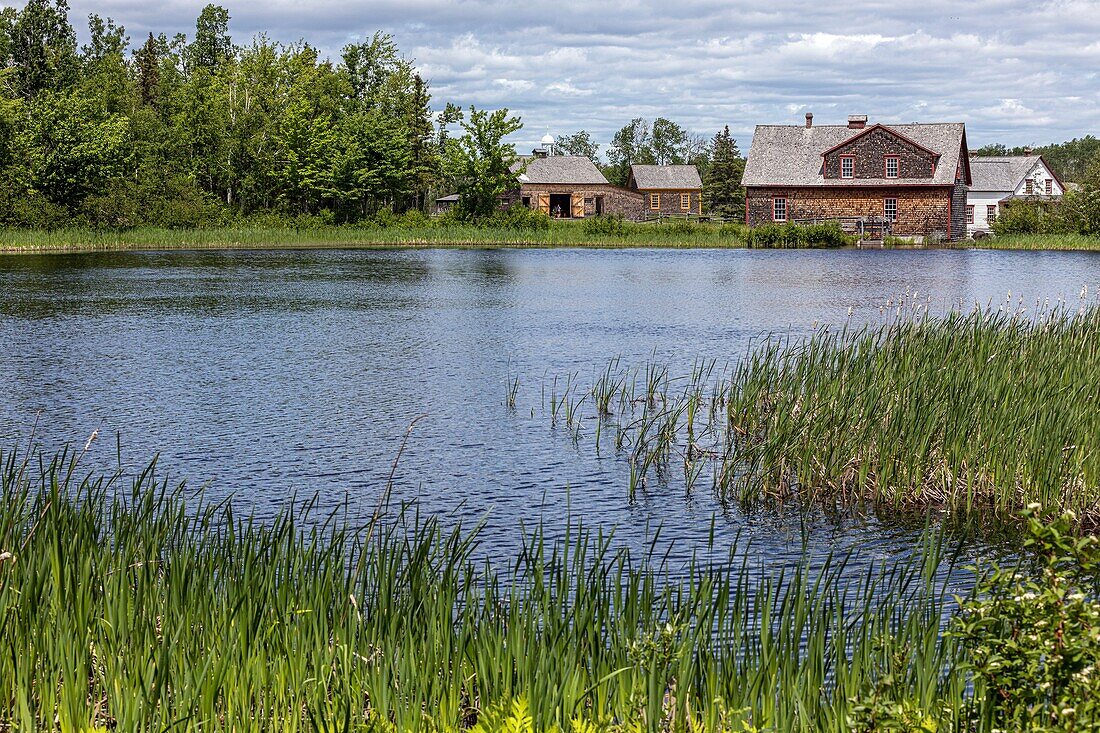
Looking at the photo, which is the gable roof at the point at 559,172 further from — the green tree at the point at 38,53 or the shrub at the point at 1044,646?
the shrub at the point at 1044,646

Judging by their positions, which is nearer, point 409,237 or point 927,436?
point 927,436

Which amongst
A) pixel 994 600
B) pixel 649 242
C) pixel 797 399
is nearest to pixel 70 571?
pixel 994 600

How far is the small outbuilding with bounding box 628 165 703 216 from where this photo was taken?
4031 inches

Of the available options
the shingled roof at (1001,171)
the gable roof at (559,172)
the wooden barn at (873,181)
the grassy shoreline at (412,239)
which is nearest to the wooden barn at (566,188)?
the gable roof at (559,172)

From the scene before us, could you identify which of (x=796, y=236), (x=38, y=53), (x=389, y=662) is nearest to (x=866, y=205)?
(x=796, y=236)

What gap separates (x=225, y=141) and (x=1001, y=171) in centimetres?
6011

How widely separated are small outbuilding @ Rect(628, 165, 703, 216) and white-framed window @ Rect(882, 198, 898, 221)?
1212 inches

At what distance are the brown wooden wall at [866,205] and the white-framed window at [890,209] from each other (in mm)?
189

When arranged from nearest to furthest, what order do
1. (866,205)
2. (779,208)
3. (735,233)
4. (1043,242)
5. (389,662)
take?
(389,662)
(1043,242)
(735,233)
(866,205)
(779,208)

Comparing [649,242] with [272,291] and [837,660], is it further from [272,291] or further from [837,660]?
[837,660]

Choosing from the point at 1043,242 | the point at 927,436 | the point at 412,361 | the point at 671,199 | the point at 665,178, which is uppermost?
the point at 665,178

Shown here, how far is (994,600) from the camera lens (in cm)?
460

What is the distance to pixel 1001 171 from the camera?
97.4 meters

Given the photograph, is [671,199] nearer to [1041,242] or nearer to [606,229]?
[606,229]
